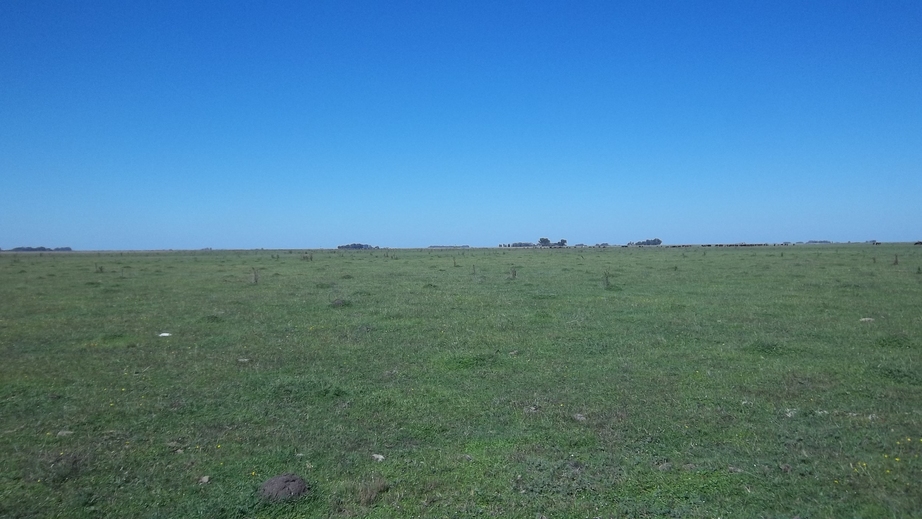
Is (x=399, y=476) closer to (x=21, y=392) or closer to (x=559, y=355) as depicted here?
(x=559, y=355)

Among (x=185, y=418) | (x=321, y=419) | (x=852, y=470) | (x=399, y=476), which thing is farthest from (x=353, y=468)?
(x=852, y=470)

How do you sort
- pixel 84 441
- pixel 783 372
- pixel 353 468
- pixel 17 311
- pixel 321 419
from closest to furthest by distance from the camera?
pixel 353 468, pixel 84 441, pixel 321 419, pixel 783 372, pixel 17 311

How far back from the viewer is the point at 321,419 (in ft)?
26.9

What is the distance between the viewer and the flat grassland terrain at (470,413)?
225 inches

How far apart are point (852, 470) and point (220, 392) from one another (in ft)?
29.5

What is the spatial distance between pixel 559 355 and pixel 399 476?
21.1 ft

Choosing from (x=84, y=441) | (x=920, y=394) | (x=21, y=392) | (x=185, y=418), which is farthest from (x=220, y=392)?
(x=920, y=394)

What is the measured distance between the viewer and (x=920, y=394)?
8836 mm

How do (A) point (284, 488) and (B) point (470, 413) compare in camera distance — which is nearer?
(A) point (284, 488)

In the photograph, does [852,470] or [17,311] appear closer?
[852,470]

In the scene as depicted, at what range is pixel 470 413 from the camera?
A: 8.41m

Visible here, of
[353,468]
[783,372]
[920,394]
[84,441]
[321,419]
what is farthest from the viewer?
[783,372]

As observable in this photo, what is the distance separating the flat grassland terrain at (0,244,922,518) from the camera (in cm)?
572

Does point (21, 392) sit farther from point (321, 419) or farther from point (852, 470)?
point (852, 470)
